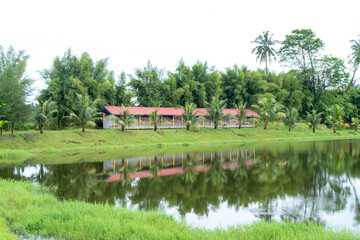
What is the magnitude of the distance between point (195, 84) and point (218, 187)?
118ft

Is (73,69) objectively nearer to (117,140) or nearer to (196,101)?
(117,140)

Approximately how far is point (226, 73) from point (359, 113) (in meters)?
29.0

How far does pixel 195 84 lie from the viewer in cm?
4528

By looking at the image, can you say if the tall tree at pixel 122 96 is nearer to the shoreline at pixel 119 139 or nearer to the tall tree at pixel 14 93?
the shoreline at pixel 119 139

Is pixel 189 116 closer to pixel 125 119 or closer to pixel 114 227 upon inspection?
pixel 125 119

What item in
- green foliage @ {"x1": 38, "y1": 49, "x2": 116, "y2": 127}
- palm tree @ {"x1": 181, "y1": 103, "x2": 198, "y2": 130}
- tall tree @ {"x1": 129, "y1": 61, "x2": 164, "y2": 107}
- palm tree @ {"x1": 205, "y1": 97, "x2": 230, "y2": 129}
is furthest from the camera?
tall tree @ {"x1": 129, "y1": 61, "x2": 164, "y2": 107}

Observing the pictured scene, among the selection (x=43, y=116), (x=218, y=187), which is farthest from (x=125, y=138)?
(x=218, y=187)

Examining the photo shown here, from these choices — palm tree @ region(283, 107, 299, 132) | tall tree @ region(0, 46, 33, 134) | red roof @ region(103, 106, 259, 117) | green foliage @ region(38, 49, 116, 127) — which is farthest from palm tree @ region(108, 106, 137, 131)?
palm tree @ region(283, 107, 299, 132)

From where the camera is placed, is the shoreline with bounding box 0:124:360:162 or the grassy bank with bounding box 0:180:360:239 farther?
the shoreline with bounding box 0:124:360:162

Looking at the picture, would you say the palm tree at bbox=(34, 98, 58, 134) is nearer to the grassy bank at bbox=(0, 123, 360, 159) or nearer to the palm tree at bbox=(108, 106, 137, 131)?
the grassy bank at bbox=(0, 123, 360, 159)

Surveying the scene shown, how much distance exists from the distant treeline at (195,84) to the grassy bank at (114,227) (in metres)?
19.5

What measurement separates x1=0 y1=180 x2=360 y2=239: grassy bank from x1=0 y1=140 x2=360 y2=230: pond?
2.97ft

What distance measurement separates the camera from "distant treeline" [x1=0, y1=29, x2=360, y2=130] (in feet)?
94.6

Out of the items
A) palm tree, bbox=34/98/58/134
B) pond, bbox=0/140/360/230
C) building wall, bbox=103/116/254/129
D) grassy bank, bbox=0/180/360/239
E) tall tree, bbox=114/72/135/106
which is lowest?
pond, bbox=0/140/360/230
